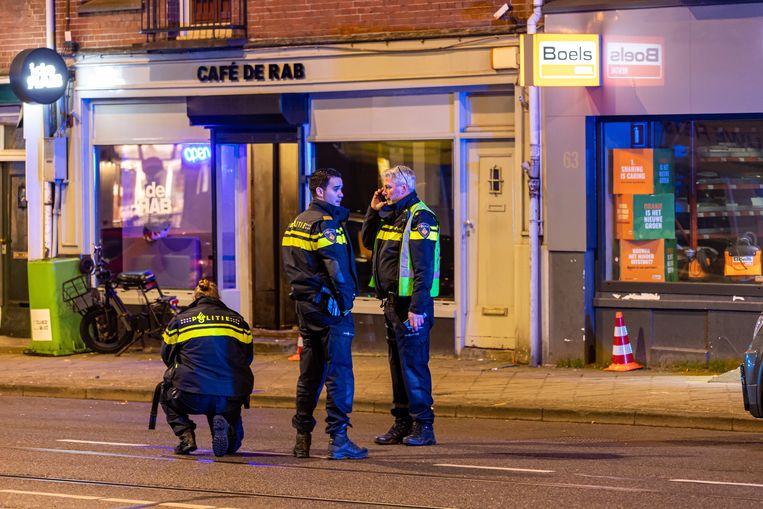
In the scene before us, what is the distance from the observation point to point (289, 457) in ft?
30.7

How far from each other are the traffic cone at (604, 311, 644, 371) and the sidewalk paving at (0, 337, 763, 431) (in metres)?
0.25

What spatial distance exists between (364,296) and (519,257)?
6.89 ft

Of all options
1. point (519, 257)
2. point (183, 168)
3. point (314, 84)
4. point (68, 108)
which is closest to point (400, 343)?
point (519, 257)

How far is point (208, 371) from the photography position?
362 inches

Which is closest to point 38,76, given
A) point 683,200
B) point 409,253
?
point 683,200

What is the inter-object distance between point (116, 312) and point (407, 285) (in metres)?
7.55

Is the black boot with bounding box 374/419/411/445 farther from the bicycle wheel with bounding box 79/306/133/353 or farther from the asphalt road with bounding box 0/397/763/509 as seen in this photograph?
the bicycle wheel with bounding box 79/306/133/353

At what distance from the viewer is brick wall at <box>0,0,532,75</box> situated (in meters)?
14.9

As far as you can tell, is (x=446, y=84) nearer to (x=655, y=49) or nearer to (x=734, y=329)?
(x=655, y=49)

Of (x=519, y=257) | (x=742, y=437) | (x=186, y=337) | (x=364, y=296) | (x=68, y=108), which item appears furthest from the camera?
(x=68, y=108)

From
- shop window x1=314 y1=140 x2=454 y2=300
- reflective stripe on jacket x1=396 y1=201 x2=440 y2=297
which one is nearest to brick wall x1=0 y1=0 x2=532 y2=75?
shop window x1=314 y1=140 x2=454 y2=300

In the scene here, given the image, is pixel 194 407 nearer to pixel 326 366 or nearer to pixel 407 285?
pixel 326 366

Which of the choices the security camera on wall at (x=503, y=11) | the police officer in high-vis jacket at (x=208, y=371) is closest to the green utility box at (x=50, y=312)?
the security camera on wall at (x=503, y=11)

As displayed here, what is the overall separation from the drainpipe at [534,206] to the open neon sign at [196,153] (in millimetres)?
4373
